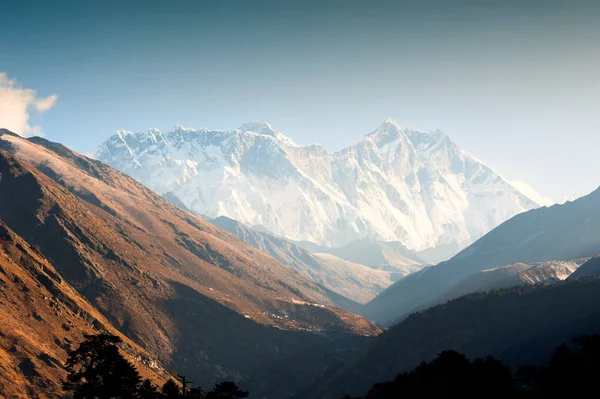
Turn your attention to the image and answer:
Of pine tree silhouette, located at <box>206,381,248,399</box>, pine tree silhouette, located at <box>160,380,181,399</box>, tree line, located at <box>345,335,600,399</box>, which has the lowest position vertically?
pine tree silhouette, located at <box>160,380,181,399</box>

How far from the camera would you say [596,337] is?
434 feet

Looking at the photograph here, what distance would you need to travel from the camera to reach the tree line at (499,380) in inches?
4437

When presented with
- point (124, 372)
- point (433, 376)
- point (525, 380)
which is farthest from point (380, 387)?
point (124, 372)

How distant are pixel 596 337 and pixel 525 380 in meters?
18.5

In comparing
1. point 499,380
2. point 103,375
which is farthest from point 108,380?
point 499,380

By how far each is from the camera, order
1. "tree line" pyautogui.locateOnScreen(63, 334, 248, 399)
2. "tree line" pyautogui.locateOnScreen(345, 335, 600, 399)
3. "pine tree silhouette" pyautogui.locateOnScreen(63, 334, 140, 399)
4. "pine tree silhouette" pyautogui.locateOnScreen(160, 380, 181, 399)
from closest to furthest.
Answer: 1. "pine tree silhouette" pyautogui.locateOnScreen(63, 334, 140, 399)
2. "tree line" pyautogui.locateOnScreen(63, 334, 248, 399)
3. "tree line" pyautogui.locateOnScreen(345, 335, 600, 399)
4. "pine tree silhouette" pyautogui.locateOnScreen(160, 380, 181, 399)

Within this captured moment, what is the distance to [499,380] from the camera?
4564 inches

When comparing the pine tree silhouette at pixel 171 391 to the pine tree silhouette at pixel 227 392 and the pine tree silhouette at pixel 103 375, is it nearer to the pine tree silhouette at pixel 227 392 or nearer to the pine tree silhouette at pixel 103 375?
the pine tree silhouette at pixel 103 375

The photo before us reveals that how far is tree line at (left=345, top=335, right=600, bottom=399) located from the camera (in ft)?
370

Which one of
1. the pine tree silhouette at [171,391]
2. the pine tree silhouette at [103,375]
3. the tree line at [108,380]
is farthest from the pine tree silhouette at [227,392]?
the pine tree silhouette at [103,375]

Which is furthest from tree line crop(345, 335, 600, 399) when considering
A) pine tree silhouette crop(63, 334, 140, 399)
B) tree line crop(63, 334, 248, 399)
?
pine tree silhouette crop(63, 334, 140, 399)

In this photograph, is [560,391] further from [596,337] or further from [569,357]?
[596,337]

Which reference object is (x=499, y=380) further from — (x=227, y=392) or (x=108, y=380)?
(x=108, y=380)

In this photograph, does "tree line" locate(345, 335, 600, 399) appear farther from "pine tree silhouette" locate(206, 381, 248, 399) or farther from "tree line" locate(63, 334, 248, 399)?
"tree line" locate(63, 334, 248, 399)
